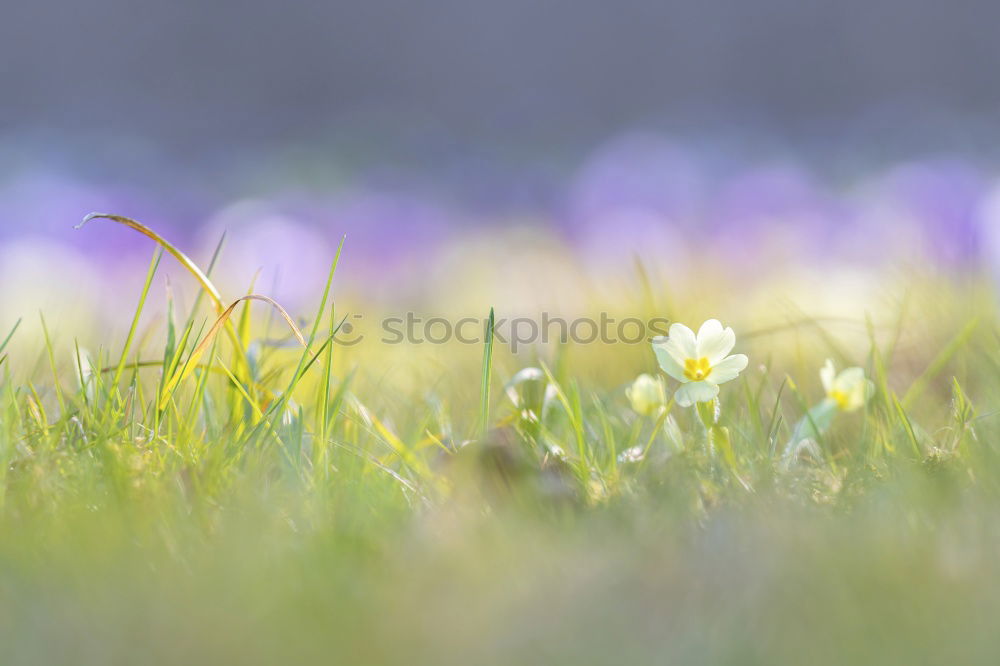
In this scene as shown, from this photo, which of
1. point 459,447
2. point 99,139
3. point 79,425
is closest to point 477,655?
point 459,447

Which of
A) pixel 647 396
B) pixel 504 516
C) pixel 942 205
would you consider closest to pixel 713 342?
pixel 647 396

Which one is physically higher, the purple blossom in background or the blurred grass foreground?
the purple blossom in background

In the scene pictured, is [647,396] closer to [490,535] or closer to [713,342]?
[713,342]

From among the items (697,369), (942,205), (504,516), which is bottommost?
(504,516)

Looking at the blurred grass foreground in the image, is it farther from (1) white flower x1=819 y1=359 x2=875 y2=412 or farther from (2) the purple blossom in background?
(2) the purple blossom in background

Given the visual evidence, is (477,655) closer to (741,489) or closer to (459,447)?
(741,489)

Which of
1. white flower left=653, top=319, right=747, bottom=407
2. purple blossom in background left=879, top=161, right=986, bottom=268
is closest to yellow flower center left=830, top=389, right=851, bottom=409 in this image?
white flower left=653, top=319, right=747, bottom=407
